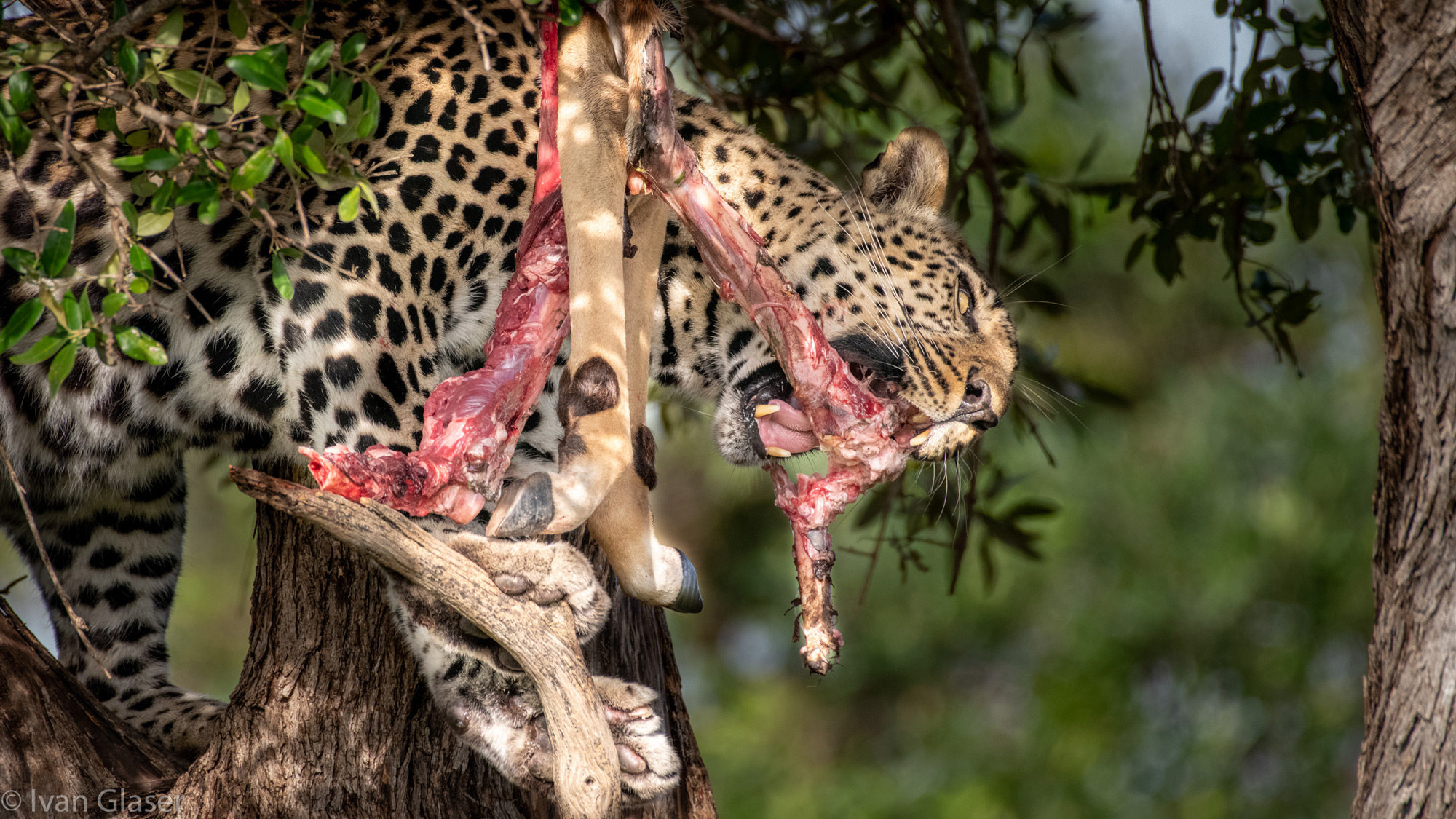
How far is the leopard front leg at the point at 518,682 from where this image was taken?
10.1ft

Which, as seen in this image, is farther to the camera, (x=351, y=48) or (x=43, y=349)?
(x=351, y=48)

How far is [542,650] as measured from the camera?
2533 mm

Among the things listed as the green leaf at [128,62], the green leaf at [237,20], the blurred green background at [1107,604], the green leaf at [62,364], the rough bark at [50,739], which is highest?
the green leaf at [237,20]

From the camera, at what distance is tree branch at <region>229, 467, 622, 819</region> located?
7.96 ft

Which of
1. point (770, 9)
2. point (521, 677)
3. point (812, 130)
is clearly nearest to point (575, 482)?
point (521, 677)

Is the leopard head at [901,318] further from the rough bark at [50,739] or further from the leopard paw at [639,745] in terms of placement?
the rough bark at [50,739]

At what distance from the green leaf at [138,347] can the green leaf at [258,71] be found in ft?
1.66

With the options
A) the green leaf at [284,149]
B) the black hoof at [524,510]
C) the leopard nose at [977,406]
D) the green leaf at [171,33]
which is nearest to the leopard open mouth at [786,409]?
the leopard nose at [977,406]

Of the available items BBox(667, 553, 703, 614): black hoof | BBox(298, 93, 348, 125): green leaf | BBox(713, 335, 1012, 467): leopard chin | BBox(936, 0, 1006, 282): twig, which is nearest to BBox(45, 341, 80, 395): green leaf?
BBox(298, 93, 348, 125): green leaf

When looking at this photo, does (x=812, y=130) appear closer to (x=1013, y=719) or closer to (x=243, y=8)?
(x=243, y=8)

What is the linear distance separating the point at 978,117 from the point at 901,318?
131 cm

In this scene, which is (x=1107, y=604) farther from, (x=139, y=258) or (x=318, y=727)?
(x=139, y=258)

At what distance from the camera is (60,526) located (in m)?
4.41

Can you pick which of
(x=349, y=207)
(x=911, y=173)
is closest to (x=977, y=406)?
(x=911, y=173)
